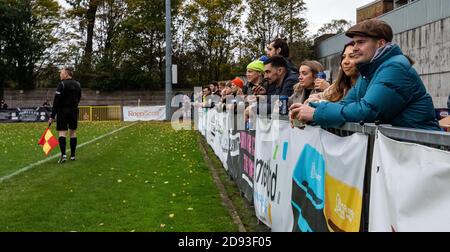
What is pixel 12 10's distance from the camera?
51562mm

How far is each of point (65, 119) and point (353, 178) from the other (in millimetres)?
10380

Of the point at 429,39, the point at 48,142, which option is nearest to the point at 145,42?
the point at 429,39

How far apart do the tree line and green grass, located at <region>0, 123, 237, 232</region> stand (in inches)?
1557

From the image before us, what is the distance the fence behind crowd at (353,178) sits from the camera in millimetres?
2359

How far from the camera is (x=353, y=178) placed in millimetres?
3371

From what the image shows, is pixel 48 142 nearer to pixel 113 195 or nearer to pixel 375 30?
pixel 113 195

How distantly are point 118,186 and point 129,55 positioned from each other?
4514cm

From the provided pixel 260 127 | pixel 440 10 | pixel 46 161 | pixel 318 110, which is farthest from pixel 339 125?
pixel 440 10

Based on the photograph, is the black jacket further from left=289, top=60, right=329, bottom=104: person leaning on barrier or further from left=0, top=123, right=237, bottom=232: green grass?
left=289, top=60, right=329, bottom=104: person leaning on barrier

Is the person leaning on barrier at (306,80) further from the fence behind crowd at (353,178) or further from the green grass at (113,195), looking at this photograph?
the green grass at (113,195)

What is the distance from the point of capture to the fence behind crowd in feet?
7.74

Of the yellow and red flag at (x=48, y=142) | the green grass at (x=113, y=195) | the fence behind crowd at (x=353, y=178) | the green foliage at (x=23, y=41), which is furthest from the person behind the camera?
the green foliage at (x=23, y=41)

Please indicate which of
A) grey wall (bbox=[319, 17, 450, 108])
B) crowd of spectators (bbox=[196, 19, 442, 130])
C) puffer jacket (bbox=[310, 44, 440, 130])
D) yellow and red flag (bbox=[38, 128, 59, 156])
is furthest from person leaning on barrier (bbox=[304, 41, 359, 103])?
grey wall (bbox=[319, 17, 450, 108])

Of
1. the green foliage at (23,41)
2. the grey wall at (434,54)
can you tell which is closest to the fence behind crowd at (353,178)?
the grey wall at (434,54)
